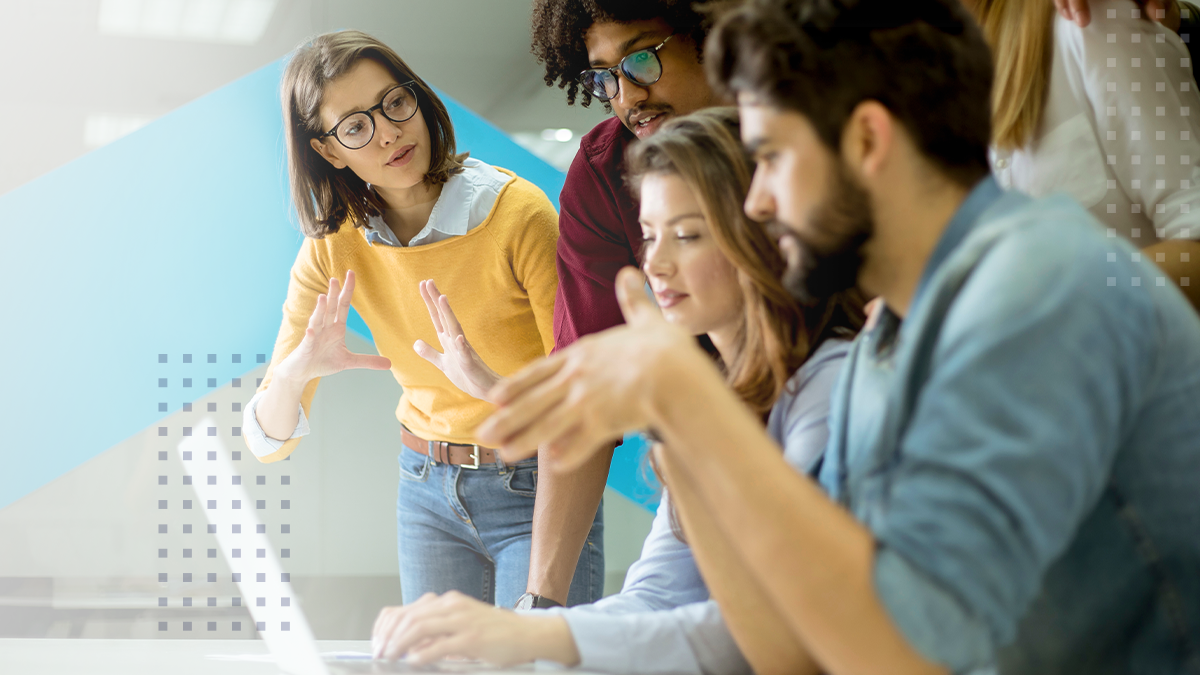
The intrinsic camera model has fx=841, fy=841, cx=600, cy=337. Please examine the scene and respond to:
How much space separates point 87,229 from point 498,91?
124 cm

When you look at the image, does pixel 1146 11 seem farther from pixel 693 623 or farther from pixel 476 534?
pixel 476 534

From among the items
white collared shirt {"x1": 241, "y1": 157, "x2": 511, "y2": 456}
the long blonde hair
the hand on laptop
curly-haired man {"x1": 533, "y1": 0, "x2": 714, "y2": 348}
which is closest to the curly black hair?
curly-haired man {"x1": 533, "y1": 0, "x2": 714, "y2": 348}

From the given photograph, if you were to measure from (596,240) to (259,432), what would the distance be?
3.30 ft

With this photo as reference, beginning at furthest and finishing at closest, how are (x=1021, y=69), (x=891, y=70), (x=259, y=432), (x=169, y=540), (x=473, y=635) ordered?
(x=169, y=540) → (x=259, y=432) → (x=1021, y=69) → (x=473, y=635) → (x=891, y=70)

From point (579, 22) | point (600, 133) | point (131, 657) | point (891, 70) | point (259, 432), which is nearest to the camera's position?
point (891, 70)

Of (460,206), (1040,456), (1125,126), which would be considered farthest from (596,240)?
(1040,456)

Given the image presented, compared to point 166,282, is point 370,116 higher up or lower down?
higher up

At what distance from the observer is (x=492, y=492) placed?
185cm

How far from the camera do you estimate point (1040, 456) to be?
580mm

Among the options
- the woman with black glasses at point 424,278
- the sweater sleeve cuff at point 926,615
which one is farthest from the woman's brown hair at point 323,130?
the sweater sleeve cuff at point 926,615

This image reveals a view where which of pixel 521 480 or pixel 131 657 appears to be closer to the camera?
pixel 131 657

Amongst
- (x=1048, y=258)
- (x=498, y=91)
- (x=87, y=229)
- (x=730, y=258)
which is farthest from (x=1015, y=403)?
(x=87, y=229)

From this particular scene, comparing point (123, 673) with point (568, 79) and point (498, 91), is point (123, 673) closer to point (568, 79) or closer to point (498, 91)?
point (568, 79)

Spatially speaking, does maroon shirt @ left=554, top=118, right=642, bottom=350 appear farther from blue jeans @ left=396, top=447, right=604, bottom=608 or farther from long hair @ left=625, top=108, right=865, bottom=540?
long hair @ left=625, top=108, right=865, bottom=540
